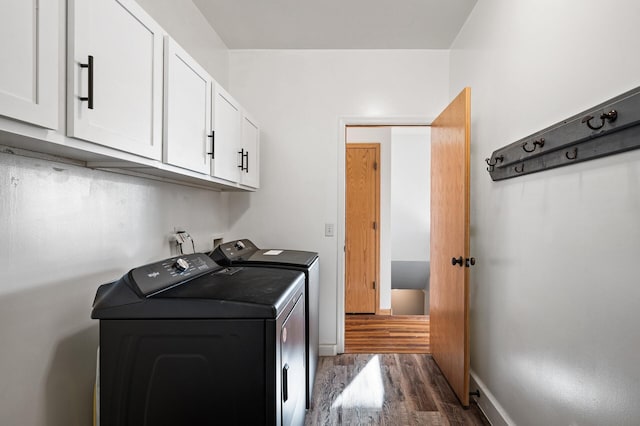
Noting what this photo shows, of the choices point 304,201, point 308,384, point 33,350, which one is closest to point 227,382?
point 33,350

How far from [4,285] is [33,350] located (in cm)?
25

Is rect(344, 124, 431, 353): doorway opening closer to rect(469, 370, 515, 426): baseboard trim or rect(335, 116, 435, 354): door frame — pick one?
rect(335, 116, 435, 354): door frame

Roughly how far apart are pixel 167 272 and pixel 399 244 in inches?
161

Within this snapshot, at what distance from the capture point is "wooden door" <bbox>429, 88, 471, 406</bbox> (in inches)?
79.9

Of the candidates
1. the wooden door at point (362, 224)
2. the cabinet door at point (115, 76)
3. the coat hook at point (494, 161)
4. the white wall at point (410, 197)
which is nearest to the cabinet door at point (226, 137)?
the cabinet door at point (115, 76)

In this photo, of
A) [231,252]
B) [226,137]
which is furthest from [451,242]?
[226,137]

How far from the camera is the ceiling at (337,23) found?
7.32 feet

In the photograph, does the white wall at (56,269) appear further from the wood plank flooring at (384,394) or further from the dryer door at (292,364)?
the wood plank flooring at (384,394)

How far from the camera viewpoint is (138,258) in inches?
63.7

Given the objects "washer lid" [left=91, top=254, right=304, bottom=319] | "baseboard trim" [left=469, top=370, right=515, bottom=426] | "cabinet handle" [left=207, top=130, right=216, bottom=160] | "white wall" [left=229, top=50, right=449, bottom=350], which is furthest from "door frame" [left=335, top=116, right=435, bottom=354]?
"washer lid" [left=91, top=254, right=304, bottom=319]

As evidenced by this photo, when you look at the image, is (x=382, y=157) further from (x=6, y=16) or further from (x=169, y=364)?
(x=6, y=16)

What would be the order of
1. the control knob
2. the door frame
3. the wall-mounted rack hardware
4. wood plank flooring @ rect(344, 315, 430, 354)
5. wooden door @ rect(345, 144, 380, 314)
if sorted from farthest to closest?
1. wooden door @ rect(345, 144, 380, 314)
2. wood plank flooring @ rect(344, 315, 430, 354)
3. the door frame
4. the control knob
5. the wall-mounted rack hardware

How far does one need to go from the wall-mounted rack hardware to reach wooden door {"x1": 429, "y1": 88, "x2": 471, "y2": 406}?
445 millimetres

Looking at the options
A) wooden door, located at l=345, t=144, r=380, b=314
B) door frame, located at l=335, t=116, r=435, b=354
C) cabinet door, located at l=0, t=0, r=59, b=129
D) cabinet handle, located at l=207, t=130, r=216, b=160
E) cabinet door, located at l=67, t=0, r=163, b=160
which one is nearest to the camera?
cabinet door, located at l=0, t=0, r=59, b=129
